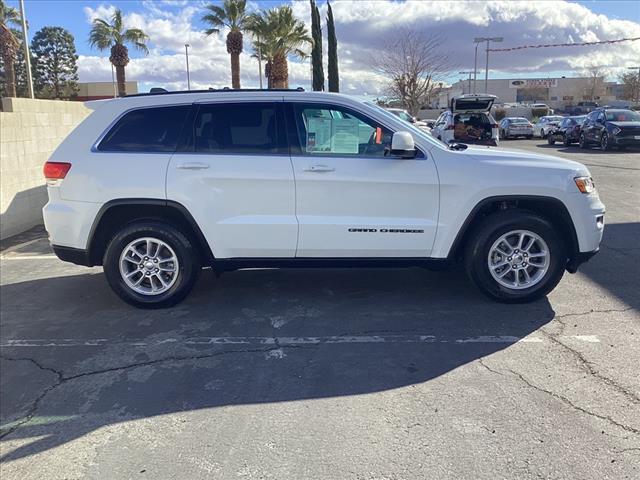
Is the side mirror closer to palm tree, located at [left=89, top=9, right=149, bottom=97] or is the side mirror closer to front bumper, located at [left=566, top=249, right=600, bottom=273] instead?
front bumper, located at [left=566, top=249, right=600, bottom=273]

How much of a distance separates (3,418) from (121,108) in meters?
2.86

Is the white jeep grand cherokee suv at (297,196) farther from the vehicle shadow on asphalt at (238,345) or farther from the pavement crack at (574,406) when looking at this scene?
the pavement crack at (574,406)

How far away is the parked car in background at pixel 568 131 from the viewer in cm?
2620

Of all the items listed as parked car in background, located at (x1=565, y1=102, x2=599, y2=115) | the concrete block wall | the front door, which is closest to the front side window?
the front door

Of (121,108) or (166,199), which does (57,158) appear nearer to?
(121,108)

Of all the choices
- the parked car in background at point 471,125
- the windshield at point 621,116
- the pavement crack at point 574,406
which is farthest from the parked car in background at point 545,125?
the pavement crack at point 574,406

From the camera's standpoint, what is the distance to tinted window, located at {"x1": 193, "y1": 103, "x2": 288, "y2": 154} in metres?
4.98

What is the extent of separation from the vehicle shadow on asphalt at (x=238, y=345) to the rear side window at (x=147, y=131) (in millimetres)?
1529

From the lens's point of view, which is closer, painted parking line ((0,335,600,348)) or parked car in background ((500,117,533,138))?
painted parking line ((0,335,600,348))

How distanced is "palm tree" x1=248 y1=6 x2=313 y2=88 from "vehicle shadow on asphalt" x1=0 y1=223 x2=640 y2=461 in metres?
26.0

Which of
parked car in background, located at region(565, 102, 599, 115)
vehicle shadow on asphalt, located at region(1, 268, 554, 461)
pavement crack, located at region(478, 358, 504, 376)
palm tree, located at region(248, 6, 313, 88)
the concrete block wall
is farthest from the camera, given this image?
parked car in background, located at region(565, 102, 599, 115)

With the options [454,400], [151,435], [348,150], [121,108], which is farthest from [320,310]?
[121,108]

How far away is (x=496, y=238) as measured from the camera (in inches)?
195

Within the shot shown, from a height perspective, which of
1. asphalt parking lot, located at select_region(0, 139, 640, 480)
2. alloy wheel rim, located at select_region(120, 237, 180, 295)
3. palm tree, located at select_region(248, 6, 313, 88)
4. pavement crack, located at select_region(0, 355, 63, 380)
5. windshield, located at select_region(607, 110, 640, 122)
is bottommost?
pavement crack, located at select_region(0, 355, 63, 380)
